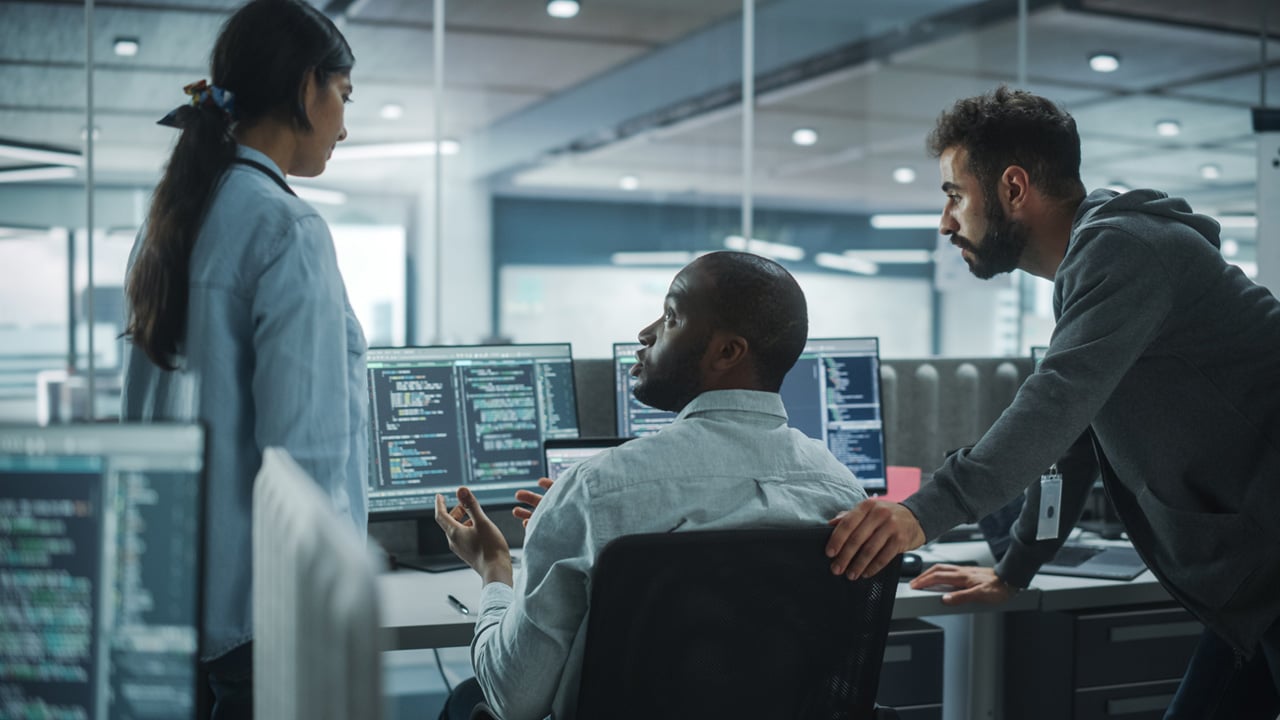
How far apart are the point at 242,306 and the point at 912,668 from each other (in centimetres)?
141

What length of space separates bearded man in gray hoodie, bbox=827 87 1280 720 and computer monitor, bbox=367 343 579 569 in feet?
3.16

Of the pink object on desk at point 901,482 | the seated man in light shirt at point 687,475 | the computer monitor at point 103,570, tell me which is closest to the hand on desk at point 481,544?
the seated man in light shirt at point 687,475

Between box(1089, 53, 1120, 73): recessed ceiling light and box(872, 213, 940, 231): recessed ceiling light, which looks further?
box(872, 213, 940, 231): recessed ceiling light

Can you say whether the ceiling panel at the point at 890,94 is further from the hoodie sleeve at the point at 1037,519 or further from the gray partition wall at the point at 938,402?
the hoodie sleeve at the point at 1037,519

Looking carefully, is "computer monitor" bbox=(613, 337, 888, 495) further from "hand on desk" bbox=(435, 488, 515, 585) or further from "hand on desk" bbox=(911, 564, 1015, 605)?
"hand on desk" bbox=(435, 488, 515, 585)

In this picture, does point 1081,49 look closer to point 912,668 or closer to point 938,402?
point 938,402

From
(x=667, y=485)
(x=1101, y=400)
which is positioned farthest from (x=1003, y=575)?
(x=667, y=485)

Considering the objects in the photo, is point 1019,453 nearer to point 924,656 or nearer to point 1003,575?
point 1003,575

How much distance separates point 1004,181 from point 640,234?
3917mm

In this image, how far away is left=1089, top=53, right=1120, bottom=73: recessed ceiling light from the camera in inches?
210

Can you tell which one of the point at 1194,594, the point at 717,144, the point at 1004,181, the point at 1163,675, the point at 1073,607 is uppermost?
the point at 717,144

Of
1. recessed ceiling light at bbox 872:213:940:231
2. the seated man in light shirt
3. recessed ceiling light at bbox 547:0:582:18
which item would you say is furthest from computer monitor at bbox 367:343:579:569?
recessed ceiling light at bbox 872:213:940:231

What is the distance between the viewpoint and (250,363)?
1321 millimetres

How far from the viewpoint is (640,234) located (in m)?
5.48
